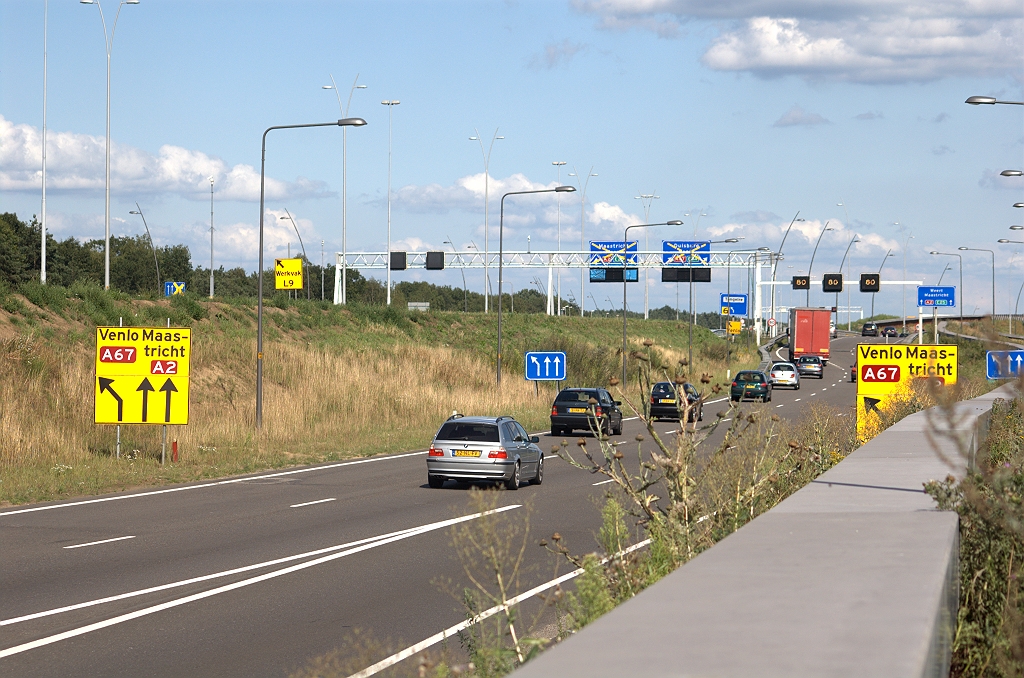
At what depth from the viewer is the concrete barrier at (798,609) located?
155 inches

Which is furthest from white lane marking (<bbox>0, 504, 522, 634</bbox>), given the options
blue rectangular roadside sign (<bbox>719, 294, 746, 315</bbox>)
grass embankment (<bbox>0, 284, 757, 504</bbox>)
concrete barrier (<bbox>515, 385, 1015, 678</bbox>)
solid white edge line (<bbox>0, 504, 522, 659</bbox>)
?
blue rectangular roadside sign (<bbox>719, 294, 746, 315</bbox>)

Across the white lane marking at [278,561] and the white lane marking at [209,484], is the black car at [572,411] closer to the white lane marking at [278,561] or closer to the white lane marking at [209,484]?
the white lane marking at [209,484]

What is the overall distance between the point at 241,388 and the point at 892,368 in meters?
26.6

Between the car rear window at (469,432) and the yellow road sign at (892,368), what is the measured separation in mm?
8851

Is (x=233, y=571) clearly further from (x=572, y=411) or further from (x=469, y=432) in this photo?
(x=572, y=411)

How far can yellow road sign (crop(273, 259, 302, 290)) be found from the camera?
3423 inches

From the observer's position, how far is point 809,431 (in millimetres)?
18688

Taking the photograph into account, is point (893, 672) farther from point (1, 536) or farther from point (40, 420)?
point (40, 420)

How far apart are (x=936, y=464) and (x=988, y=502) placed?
476 cm

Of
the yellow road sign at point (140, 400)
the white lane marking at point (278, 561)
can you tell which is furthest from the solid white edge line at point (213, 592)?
the yellow road sign at point (140, 400)

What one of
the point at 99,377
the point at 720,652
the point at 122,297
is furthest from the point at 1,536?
the point at 122,297

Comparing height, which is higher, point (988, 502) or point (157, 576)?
point (988, 502)

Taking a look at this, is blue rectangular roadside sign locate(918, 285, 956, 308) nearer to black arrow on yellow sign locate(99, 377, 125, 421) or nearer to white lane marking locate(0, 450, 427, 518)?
white lane marking locate(0, 450, 427, 518)

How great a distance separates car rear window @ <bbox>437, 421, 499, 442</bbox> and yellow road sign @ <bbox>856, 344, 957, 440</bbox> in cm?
885
